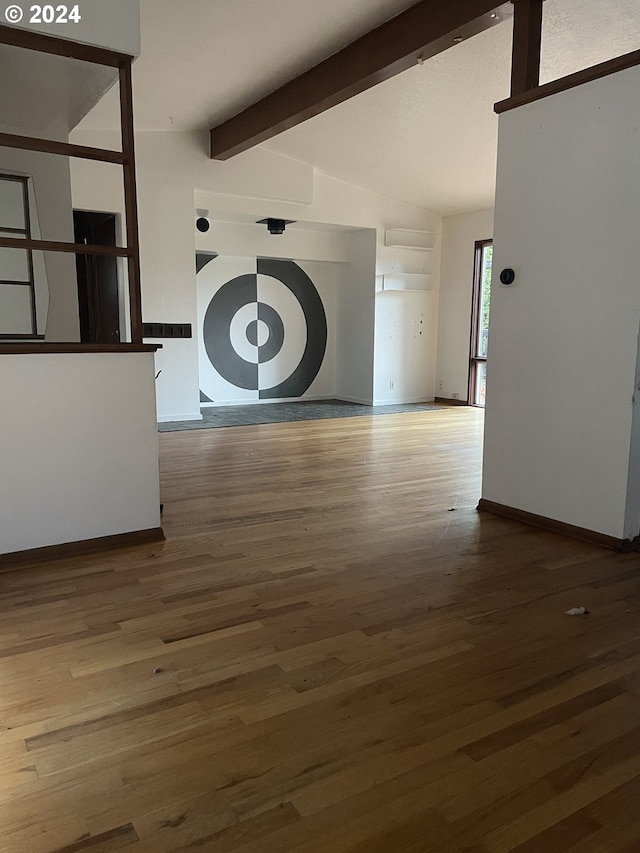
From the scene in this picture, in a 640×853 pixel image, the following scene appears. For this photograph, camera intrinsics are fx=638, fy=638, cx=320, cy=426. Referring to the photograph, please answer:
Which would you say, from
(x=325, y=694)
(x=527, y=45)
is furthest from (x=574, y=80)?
(x=325, y=694)

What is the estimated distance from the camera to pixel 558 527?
3.52 metres

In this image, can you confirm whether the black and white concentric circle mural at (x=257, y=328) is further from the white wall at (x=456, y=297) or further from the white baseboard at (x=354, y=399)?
the white wall at (x=456, y=297)

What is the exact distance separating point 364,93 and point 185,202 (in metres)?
2.43

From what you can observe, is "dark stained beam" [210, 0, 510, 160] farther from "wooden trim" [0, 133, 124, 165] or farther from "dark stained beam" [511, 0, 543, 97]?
"wooden trim" [0, 133, 124, 165]

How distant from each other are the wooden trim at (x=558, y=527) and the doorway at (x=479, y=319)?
17.0 feet

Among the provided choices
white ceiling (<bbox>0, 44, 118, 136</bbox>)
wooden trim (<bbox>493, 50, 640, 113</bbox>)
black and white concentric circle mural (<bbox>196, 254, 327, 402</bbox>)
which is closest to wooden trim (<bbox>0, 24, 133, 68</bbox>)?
white ceiling (<bbox>0, 44, 118, 136</bbox>)

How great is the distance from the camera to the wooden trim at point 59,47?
2.77 meters

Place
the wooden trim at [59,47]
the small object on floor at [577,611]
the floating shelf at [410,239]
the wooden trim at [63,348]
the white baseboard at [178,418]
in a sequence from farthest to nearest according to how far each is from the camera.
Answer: the floating shelf at [410,239]
the white baseboard at [178,418]
the wooden trim at [63,348]
the wooden trim at [59,47]
the small object on floor at [577,611]

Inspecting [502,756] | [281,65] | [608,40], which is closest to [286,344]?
[281,65]

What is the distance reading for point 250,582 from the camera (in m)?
2.83

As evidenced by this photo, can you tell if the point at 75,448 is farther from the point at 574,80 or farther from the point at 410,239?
the point at 410,239

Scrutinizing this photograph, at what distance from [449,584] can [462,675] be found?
2.49 feet

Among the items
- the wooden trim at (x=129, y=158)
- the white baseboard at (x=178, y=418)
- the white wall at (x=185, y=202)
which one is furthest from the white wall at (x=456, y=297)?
the wooden trim at (x=129, y=158)

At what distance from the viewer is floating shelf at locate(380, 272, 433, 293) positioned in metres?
8.98
